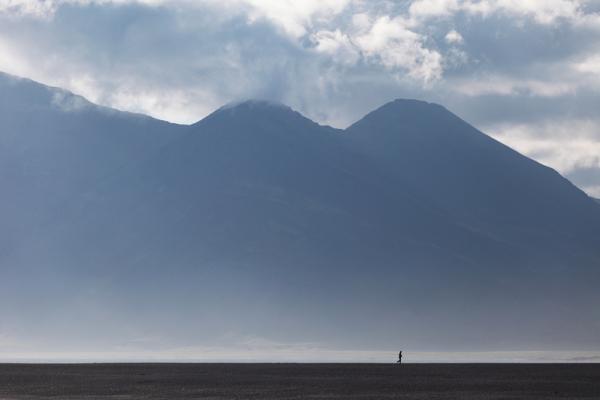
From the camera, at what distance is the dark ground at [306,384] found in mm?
86000

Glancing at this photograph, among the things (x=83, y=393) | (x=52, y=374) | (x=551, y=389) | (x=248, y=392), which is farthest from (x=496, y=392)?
(x=52, y=374)

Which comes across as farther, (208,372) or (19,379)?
(208,372)

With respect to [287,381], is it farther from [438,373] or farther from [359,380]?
[438,373]

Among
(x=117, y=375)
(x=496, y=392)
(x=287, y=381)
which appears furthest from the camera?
(x=117, y=375)

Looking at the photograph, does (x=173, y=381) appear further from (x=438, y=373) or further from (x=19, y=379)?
(x=438, y=373)

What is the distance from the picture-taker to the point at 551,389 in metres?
90.2

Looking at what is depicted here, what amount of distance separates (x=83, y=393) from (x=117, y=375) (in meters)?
29.1

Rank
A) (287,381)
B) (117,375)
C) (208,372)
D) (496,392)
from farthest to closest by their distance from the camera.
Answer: (208,372) → (117,375) → (287,381) → (496,392)

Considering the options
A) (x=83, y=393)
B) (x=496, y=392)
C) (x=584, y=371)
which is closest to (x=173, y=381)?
(x=83, y=393)

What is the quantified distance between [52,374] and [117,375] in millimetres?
7772

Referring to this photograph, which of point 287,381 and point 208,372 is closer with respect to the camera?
point 287,381

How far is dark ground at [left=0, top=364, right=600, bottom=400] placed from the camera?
8600 cm

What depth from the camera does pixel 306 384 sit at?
328ft

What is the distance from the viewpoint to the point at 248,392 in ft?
294
